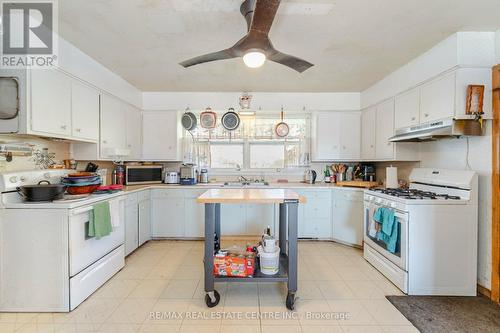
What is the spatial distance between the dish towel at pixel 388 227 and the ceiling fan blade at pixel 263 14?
2.10 m

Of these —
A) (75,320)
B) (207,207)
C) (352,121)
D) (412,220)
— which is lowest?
(75,320)

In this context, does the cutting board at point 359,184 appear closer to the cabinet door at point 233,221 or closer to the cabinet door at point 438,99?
the cabinet door at point 438,99

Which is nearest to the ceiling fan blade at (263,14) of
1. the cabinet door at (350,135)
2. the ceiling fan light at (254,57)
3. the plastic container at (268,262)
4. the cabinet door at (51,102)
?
the ceiling fan light at (254,57)

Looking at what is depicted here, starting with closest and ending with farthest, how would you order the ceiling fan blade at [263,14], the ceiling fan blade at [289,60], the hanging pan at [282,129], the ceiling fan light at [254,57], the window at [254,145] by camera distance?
1. the ceiling fan blade at [263,14]
2. the ceiling fan light at [254,57]
3. the ceiling fan blade at [289,60]
4. the hanging pan at [282,129]
5. the window at [254,145]

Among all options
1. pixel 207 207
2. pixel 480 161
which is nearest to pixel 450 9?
pixel 480 161

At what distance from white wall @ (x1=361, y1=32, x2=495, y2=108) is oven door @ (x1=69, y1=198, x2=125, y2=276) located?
3.71m

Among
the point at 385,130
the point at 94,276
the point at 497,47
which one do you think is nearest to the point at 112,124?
the point at 94,276

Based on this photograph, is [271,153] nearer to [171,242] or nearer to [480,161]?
[171,242]

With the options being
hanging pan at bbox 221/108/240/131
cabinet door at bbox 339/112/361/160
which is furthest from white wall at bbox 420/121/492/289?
hanging pan at bbox 221/108/240/131

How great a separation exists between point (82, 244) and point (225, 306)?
1.39 metres

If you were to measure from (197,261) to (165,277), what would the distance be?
0.47 metres

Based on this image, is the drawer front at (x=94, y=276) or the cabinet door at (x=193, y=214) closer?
the drawer front at (x=94, y=276)

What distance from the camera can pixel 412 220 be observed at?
2191 mm

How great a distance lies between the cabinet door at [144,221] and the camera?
338cm
